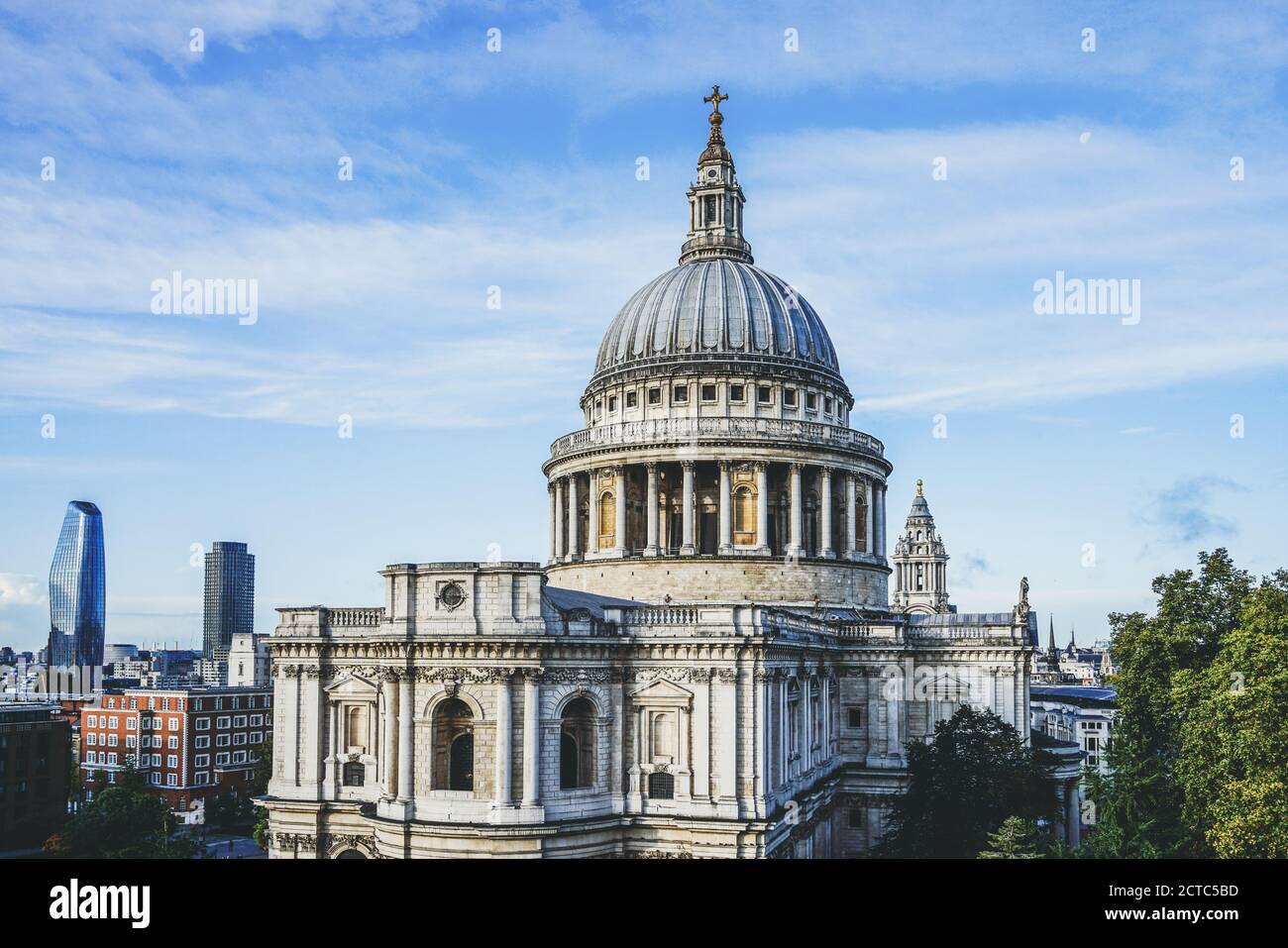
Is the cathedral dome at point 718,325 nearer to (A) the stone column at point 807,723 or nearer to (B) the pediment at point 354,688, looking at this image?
(A) the stone column at point 807,723

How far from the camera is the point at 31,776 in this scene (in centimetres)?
9438

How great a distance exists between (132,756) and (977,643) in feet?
284

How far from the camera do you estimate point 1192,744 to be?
5119 cm

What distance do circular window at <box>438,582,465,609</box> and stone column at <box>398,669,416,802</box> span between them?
322 cm

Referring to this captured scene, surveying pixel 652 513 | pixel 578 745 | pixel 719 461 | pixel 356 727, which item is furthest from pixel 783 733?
pixel 719 461

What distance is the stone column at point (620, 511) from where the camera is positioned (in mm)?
74062

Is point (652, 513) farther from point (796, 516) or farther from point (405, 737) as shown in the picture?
point (405, 737)

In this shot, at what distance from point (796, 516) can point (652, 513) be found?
330 inches

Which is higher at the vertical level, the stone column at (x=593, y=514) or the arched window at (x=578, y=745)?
the stone column at (x=593, y=514)

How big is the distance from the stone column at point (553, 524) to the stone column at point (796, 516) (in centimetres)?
1564

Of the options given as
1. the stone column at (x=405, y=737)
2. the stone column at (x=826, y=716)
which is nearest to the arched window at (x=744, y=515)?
the stone column at (x=826, y=716)

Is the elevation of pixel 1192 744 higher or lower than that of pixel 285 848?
higher
